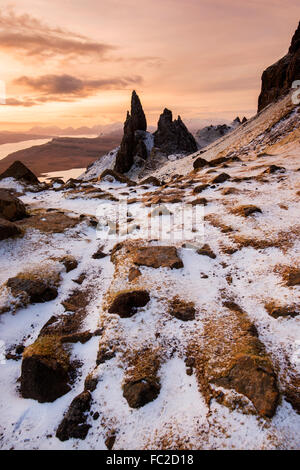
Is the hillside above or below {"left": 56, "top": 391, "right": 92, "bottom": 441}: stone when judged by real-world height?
above

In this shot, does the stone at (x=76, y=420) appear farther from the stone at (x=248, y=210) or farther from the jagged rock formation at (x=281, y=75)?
the jagged rock formation at (x=281, y=75)

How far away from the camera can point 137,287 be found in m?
12.3

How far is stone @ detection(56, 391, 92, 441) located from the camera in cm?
733

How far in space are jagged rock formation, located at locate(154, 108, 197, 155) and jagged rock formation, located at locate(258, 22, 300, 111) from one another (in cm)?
4688

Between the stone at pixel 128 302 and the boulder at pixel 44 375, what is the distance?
2.87 meters

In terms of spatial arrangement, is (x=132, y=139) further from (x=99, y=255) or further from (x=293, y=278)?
(x=293, y=278)

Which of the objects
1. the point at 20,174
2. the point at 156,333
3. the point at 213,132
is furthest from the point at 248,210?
the point at 213,132

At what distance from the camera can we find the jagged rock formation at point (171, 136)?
123m

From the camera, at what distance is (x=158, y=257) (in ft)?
47.8

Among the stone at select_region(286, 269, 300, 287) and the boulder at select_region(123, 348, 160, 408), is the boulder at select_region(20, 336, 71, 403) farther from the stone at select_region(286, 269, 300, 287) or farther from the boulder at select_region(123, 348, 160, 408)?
the stone at select_region(286, 269, 300, 287)

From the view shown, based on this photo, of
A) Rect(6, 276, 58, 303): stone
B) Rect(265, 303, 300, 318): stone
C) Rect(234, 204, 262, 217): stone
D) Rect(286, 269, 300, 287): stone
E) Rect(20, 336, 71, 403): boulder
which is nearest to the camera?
Rect(20, 336, 71, 403): boulder

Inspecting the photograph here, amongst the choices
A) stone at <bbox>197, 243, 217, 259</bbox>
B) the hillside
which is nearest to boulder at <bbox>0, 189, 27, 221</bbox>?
the hillside

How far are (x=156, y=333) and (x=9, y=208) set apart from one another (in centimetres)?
1918
